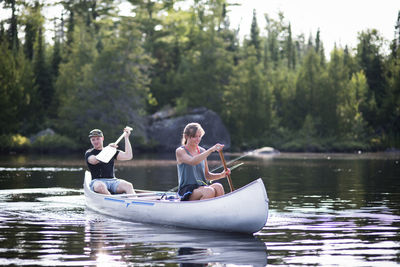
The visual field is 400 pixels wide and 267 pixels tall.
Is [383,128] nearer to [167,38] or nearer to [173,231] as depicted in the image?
[167,38]

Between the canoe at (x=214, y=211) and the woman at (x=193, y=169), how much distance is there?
266 mm

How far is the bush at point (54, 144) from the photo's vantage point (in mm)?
51969

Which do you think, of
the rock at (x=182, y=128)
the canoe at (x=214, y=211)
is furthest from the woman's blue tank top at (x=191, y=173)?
the rock at (x=182, y=128)

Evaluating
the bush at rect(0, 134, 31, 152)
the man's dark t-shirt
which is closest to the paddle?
the man's dark t-shirt

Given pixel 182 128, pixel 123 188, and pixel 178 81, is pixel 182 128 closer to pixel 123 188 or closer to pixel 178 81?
pixel 178 81

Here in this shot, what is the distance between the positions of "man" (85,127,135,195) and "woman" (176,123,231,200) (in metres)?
2.56

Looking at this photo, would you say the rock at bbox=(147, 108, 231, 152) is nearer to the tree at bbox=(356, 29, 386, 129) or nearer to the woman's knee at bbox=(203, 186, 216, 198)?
the tree at bbox=(356, 29, 386, 129)

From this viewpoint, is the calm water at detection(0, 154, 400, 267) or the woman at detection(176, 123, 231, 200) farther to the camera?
the woman at detection(176, 123, 231, 200)

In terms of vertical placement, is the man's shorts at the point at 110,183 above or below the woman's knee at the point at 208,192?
below

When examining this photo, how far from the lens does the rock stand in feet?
194

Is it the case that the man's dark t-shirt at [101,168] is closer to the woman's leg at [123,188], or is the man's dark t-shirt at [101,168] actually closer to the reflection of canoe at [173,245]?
the woman's leg at [123,188]

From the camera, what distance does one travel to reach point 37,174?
1040 inches

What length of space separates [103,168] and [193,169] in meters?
3.32

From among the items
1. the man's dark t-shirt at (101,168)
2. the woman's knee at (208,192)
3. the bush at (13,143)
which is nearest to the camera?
the woman's knee at (208,192)
